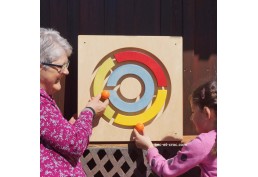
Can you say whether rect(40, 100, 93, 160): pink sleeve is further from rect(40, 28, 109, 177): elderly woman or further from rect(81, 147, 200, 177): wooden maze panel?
rect(81, 147, 200, 177): wooden maze panel

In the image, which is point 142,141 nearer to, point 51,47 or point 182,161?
point 182,161

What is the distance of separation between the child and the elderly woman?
313mm

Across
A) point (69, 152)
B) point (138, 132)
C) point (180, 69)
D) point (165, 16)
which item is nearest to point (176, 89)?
point (180, 69)

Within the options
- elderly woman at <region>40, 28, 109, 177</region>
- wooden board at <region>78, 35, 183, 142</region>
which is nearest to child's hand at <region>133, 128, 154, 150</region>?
wooden board at <region>78, 35, 183, 142</region>

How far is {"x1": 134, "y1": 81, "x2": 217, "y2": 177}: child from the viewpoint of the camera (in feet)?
5.42

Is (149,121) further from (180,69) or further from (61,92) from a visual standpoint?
(61,92)

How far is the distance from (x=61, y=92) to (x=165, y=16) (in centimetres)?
58

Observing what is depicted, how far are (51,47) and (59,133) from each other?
33 cm

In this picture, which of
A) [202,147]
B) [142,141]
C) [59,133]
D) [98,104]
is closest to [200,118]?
[202,147]

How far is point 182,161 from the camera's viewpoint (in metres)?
1.68

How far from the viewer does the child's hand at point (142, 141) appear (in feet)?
6.08

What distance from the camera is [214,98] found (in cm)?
167

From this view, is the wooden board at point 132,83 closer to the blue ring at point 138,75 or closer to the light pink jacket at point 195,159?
the blue ring at point 138,75

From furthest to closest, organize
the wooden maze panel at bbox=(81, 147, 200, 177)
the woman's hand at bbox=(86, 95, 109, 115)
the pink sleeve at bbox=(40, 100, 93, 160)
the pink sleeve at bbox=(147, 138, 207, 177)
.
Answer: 1. the wooden maze panel at bbox=(81, 147, 200, 177)
2. the woman's hand at bbox=(86, 95, 109, 115)
3. the pink sleeve at bbox=(147, 138, 207, 177)
4. the pink sleeve at bbox=(40, 100, 93, 160)
